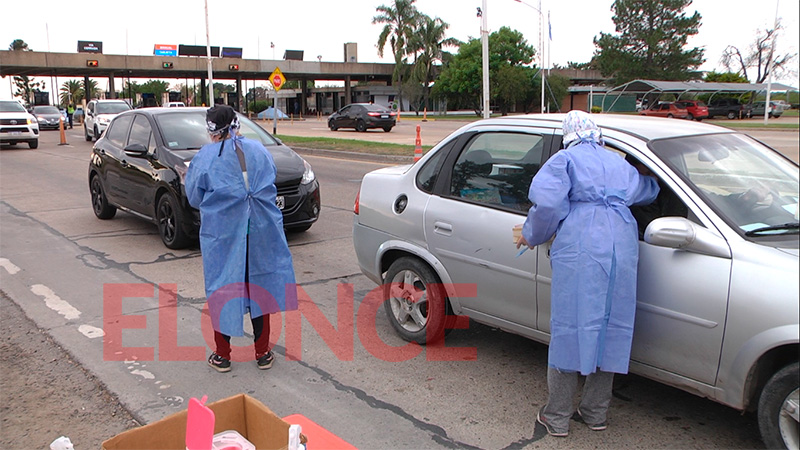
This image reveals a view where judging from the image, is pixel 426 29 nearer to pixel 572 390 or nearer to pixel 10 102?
pixel 10 102

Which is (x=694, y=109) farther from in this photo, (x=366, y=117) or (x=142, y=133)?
(x=142, y=133)

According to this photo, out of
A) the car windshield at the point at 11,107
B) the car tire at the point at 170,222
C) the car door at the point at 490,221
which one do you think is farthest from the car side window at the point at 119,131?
the car windshield at the point at 11,107

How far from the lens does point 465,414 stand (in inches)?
156

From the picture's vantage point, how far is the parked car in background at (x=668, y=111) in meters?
43.7

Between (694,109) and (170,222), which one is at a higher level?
(694,109)

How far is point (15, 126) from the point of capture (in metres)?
25.0

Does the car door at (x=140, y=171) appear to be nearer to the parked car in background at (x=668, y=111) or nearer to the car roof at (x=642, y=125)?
the car roof at (x=642, y=125)

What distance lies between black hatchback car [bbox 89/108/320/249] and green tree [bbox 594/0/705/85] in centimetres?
6817

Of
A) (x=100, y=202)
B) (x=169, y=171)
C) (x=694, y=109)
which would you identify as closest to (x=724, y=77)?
(x=694, y=109)

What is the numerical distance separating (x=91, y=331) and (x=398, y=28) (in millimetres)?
64220

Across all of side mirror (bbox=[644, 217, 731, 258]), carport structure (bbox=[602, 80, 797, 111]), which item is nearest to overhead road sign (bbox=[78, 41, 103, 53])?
carport structure (bbox=[602, 80, 797, 111])

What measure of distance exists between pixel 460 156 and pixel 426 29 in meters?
63.7

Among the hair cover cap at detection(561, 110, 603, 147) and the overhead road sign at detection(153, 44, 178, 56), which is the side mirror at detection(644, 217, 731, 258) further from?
the overhead road sign at detection(153, 44, 178, 56)

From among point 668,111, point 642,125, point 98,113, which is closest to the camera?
point 642,125
